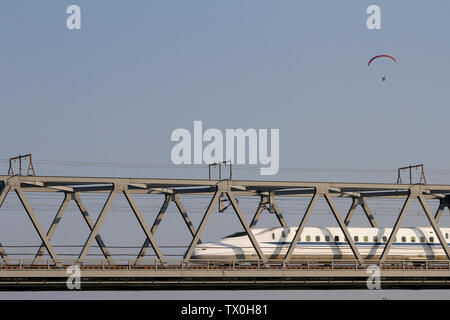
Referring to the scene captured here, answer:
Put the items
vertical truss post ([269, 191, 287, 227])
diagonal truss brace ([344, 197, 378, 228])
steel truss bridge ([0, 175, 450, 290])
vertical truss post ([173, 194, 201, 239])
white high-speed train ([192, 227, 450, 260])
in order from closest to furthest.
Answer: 1. steel truss bridge ([0, 175, 450, 290])
2. white high-speed train ([192, 227, 450, 260])
3. vertical truss post ([173, 194, 201, 239])
4. vertical truss post ([269, 191, 287, 227])
5. diagonal truss brace ([344, 197, 378, 228])

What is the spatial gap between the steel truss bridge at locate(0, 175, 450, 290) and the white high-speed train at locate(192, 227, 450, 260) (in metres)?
1.24

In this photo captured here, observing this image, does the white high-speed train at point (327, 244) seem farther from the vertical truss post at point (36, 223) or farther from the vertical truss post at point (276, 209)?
the vertical truss post at point (36, 223)

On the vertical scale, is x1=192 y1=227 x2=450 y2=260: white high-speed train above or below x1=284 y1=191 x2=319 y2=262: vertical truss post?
below

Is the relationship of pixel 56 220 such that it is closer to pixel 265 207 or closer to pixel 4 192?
pixel 4 192

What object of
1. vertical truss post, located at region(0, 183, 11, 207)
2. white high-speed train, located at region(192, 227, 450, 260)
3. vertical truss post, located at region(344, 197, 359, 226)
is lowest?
white high-speed train, located at region(192, 227, 450, 260)

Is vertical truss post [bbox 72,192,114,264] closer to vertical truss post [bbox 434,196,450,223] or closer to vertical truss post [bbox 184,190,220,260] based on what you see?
vertical truss post [bbox 184,190,220,260]

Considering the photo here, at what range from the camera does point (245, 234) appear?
9538 centimetres

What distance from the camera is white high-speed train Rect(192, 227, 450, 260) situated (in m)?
93.5

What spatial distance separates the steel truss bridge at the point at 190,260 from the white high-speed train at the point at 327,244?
1241mm

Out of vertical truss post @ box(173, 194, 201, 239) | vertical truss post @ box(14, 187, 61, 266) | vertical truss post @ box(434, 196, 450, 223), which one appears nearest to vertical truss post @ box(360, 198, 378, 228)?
vertical truss post @ box(434, 196, 450, 223)

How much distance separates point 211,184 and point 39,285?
16083mm

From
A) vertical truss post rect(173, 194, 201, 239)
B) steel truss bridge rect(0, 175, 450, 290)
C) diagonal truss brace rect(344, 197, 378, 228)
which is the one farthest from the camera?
diagonal truss brace rect(344, 197, 378, 228)
